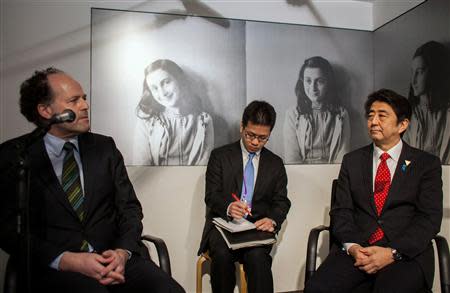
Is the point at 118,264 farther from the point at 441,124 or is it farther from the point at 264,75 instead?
the point at 441,124

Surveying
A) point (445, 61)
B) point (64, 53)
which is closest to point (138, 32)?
point (64, 53)

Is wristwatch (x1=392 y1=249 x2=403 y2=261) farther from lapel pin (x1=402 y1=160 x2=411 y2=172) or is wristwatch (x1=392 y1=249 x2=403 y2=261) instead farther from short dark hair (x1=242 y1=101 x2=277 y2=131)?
short dark hair (x1=242 y1=101 x2=277 y2=131)

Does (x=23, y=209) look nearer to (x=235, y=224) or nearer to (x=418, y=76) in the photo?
(x=235, y=224)

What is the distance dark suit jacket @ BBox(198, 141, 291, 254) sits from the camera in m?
2.73

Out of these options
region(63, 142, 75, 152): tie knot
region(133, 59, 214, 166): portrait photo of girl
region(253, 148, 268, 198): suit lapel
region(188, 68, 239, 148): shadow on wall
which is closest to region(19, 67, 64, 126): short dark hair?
region(63, 142, 75, 152): tie knot

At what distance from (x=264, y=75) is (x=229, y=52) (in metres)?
0.37

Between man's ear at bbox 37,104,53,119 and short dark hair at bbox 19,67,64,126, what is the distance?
0.06 feet

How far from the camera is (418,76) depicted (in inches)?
120

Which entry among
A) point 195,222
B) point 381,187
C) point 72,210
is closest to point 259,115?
point 381,187

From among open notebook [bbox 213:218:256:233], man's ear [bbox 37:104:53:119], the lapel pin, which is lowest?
open notebook [bbox 213:218:256:233]

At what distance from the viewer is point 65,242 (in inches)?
74.1

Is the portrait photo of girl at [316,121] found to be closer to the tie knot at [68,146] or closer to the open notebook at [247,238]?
the open notebook at [247,238]

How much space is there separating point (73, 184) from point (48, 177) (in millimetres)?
123

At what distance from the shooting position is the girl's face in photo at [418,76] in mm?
2987
